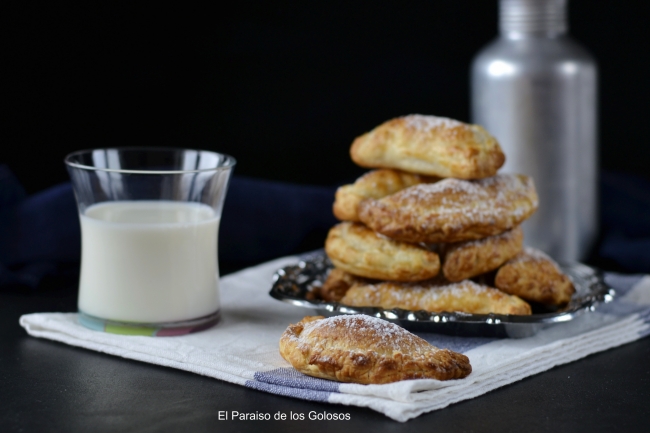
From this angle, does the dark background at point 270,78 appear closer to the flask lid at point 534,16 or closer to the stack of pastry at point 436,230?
the flask lid at point 534,16

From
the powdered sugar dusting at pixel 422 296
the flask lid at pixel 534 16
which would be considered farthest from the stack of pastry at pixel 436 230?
the flask lid at pixel 534 16

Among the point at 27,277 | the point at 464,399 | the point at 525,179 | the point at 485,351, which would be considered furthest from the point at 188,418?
the point at 27,277

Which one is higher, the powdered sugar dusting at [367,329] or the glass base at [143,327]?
the powdered sugar dusting at [367,329]

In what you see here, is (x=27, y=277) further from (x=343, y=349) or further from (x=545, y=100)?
(x=545, y=100)

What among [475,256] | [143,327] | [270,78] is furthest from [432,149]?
[270,78]

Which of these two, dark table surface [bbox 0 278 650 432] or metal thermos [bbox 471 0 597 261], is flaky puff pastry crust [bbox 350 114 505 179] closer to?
dark table surface [bbox 0 278 650 432]

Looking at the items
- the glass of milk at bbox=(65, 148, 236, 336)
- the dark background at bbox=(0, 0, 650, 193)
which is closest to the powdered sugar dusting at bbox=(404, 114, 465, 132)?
the glass of milk at bbox=(65, 148, 236, 336)

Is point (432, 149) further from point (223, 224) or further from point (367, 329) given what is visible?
point (223, 224)
